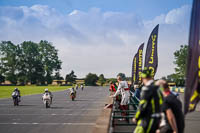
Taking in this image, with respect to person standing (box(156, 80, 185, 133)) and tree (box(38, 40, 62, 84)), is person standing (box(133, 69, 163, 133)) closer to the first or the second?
person standing (box(156, 80, 185, 133))

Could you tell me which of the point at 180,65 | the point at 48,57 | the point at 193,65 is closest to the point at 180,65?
the point at 180,65

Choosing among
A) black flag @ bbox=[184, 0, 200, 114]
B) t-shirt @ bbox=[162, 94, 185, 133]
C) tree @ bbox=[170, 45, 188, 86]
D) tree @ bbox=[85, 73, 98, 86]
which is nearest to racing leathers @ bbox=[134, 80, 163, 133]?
t-shirt @ bbox=[162, 94, 185, 133]

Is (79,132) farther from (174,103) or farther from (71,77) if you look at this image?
(71,77)

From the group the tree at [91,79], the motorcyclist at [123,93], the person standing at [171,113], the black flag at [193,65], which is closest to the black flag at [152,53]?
the motorcyclist at [123,93]

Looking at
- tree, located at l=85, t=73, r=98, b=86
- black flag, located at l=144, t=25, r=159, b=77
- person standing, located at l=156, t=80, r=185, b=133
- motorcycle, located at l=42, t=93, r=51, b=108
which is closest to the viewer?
person standing, located at l=156, t=80, r=185, b=133

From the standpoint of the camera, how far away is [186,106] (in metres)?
4.66

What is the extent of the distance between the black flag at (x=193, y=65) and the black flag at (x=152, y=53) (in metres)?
8.22

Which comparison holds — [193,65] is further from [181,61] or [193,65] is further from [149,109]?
[181,61]

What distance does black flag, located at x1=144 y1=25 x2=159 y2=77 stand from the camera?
13.2m

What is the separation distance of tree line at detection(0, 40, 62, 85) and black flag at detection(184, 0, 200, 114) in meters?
102

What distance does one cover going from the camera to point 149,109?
4.18 meters

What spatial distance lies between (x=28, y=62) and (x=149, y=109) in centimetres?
10610

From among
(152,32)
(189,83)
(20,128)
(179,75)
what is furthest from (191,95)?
(179,75)

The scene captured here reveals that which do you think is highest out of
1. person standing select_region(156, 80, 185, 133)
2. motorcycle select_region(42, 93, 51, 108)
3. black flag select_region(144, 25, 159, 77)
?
black flag select_region(144, 25, 159, 77)
